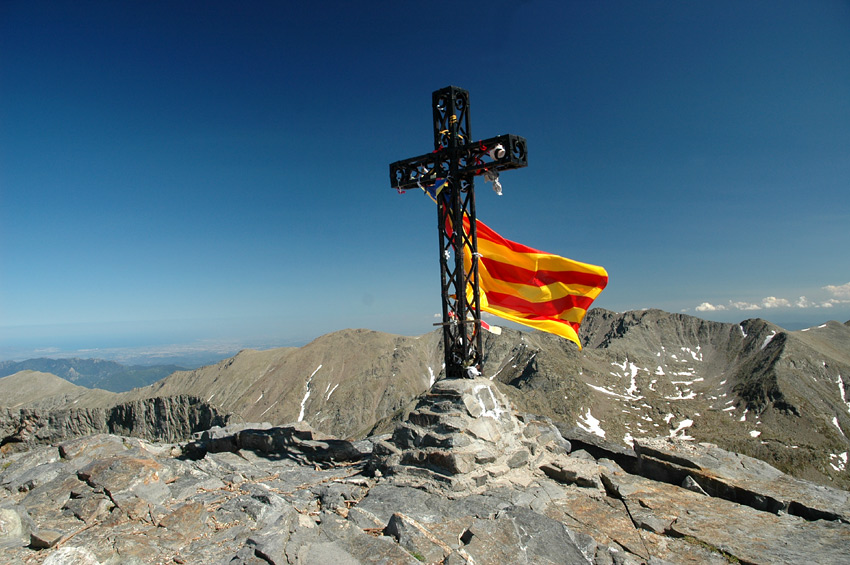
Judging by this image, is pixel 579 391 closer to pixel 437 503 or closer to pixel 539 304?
pixel 539 304

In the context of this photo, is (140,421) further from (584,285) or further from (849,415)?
(849,415)

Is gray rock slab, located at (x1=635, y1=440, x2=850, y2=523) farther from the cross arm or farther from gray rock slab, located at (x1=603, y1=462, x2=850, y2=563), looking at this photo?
the cross arm

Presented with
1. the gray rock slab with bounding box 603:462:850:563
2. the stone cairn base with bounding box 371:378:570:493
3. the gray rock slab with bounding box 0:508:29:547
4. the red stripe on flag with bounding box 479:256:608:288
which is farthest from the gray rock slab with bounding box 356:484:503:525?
the red stripe on flag with bounding box 479:256:608:288

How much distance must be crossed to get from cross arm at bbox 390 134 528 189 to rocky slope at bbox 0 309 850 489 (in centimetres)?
10174

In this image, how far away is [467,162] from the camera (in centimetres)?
1303

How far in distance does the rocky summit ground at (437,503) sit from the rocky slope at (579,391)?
331ft

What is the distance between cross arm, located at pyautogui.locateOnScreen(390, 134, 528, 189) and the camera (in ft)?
40.7

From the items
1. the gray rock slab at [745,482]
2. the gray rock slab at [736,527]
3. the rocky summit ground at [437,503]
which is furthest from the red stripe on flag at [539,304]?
the gray rock slab at [736,527]

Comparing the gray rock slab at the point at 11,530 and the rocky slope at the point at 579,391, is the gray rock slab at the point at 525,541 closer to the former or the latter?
the gray rock slab at the point at 11,530

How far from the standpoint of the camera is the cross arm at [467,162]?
1240 cm

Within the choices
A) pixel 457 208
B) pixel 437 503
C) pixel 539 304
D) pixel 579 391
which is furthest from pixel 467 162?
pixel 579 391

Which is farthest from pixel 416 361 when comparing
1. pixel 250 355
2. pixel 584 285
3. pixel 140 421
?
pixel 584 285

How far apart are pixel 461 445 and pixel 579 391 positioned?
469 ft

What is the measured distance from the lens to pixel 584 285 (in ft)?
45.4
